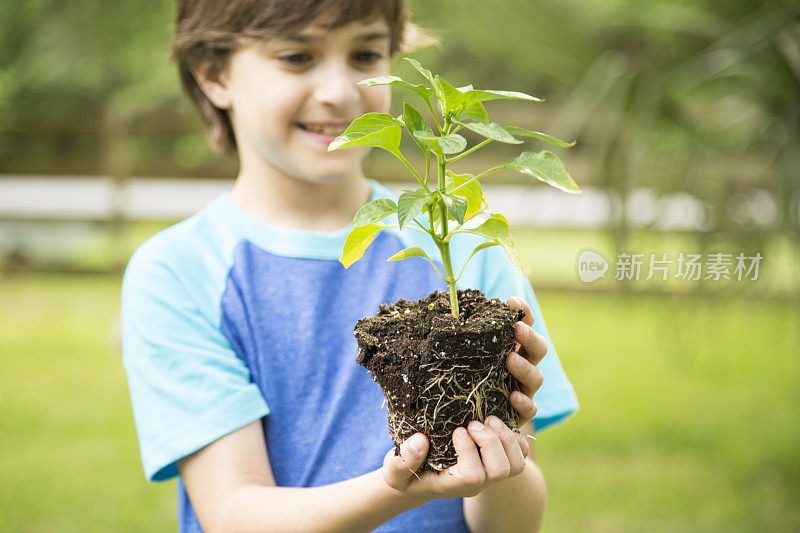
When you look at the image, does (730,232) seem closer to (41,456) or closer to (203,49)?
(203,49)

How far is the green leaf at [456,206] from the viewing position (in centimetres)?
74

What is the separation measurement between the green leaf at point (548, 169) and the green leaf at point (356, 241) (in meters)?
0.15

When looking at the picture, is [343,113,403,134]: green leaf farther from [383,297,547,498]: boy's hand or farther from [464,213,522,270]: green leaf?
[383,297,547,498]: boy's hand

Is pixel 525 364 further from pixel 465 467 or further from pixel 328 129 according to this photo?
pixel 328 129

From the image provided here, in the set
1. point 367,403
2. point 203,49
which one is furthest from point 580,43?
point 367,403

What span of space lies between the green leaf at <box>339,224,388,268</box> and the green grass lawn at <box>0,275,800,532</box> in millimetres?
1338

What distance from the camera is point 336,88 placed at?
A: 103cm

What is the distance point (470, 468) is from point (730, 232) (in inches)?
54.6

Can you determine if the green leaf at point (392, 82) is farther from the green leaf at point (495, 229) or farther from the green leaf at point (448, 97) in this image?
the green leaf at point (495, 229)

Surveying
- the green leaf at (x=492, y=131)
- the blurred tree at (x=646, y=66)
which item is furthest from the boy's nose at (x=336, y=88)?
the blurred tree at (x=646, y=66)

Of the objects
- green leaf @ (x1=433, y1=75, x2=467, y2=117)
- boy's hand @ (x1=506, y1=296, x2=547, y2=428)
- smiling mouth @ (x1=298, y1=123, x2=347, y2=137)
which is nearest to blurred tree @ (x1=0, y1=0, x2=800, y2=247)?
smiling mouth @ (x1=298, y1=123, x2=347, y2=137)

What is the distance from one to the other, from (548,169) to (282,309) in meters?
0.46

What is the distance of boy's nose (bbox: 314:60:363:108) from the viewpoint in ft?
3.38

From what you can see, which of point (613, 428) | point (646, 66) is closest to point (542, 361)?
point (646, 66)
